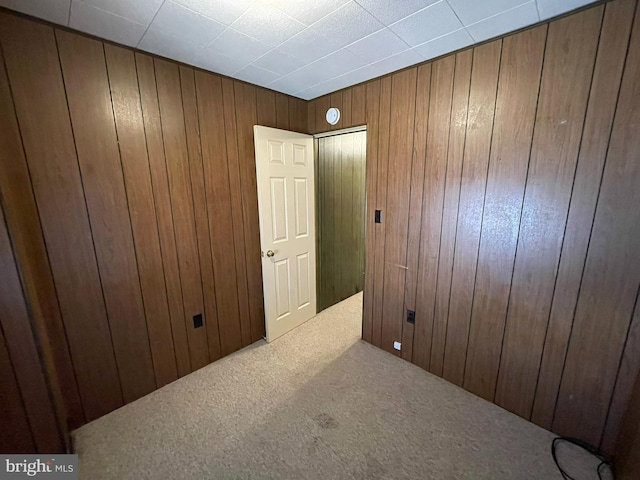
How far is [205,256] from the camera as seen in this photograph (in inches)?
81.7

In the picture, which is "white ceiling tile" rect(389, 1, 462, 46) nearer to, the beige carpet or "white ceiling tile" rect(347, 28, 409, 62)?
"white ceiling tile" rect(347, 28, 409, 62)

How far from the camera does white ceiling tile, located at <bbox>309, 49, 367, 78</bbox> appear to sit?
1.69m

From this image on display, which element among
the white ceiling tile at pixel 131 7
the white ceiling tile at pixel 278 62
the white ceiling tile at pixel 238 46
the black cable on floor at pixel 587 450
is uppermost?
the white ceiling tile at pixel 278 62

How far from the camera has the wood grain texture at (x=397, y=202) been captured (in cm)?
195

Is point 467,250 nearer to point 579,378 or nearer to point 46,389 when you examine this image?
point 579,378

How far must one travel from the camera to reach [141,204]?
172cm

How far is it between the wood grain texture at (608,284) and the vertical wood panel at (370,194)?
1343mm

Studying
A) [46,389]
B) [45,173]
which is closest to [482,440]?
[46,389]

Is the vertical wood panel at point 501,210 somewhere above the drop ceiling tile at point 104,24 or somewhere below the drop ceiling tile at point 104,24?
below

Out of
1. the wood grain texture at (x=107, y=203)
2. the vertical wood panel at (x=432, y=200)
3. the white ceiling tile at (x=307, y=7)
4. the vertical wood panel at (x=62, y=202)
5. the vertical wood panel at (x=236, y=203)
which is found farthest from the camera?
the vertical wood panel at (x=236, y=203)

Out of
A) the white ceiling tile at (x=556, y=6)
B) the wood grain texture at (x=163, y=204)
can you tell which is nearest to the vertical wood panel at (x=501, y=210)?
the white ceiling tile at (x=556, y=6)

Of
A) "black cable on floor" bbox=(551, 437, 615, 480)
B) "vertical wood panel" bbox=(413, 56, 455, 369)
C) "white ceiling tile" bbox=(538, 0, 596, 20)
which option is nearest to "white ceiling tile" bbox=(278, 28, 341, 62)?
"vertical wood panel" bbox=(413, 56, 455, 369)

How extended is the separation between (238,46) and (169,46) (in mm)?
421

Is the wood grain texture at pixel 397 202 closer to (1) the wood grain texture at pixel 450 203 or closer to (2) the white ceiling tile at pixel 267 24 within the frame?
(1) the wood grain texture at pixel 450 203
